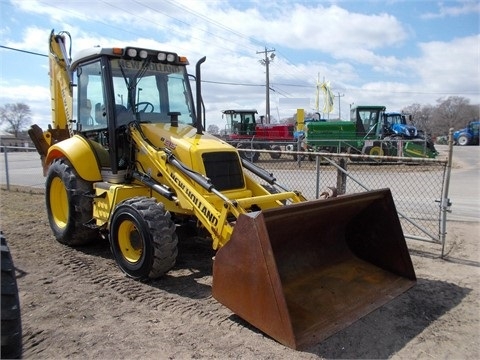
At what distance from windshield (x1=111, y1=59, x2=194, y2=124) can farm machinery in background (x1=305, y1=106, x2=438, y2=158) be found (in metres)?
14.8

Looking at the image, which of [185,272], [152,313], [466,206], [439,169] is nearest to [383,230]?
[185,272]

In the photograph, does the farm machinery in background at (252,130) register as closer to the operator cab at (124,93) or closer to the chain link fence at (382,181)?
the chain link fence at (382,181)

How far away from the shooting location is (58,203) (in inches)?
260

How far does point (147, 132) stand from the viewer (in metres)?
5.50

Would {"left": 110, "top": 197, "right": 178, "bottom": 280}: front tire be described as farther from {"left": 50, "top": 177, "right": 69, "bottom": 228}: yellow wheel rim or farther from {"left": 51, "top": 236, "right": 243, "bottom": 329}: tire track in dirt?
{"left": 50, "top": 177, "right": 69, "bottom": 228}: yellow wheel rim

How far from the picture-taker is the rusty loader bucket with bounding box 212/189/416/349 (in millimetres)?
3510

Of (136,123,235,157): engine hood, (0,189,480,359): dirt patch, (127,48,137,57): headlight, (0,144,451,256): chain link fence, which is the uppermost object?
(127,48,137,57): headlight

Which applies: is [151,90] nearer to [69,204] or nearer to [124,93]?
[124,93]

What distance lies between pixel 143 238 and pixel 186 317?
41.2 inches

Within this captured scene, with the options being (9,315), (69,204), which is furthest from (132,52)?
(9,315)

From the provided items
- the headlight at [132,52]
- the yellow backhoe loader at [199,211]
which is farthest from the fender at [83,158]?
the headlight at [132,52]

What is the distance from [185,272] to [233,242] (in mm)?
1650

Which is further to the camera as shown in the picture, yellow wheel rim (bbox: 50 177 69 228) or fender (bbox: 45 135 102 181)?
yellow wheel rim (bbox: 50 177 69 228)

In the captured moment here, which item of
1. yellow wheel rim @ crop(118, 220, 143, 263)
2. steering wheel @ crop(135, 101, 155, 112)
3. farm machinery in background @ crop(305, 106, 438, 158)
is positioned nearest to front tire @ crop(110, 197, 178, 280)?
yellow wheel rim @ crop(118, 220, 143, 263)
